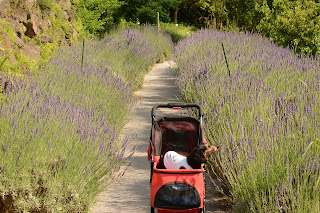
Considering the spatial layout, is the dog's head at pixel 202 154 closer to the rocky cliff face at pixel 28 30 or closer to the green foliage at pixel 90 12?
the rocky cliff face at pixel 28 30

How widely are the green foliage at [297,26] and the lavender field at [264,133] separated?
2.08m

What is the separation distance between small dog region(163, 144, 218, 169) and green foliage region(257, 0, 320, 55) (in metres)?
6.67

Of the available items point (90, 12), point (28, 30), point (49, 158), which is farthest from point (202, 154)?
point (90, 12)

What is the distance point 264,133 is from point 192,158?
74cm

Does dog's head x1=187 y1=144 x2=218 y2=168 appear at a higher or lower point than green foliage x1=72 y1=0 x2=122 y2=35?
lower

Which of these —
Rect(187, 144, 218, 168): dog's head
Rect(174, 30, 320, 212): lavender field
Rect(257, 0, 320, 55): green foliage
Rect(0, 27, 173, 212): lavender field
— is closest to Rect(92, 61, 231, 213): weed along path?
Rect(0, 27, 173, 212): lavender field

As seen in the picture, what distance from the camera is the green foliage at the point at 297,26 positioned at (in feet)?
35.5

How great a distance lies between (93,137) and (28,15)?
228 inches

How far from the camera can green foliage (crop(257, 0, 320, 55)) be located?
10830 mm

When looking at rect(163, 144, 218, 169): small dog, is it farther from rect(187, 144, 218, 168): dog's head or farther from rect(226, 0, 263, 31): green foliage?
rect(226, 0, 263, 31): green foliage

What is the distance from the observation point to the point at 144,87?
12336 mm

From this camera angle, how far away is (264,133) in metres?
4.33

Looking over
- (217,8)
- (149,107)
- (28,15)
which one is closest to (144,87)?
(149,107)

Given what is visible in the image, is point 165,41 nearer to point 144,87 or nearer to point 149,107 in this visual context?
point 144,87
